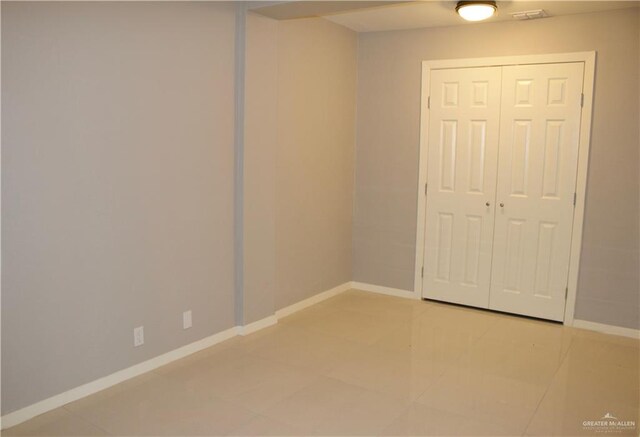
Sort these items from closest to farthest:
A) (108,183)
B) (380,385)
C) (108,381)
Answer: (108,183)
(108,381)
(380,385)

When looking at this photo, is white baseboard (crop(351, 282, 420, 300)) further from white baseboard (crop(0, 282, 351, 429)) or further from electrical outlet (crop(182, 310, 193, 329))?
electrical outlet (crop(182, 310, 193, 329))

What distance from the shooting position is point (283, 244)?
4.50 meters

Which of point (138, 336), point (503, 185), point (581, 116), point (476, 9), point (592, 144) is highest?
point (476, 9)

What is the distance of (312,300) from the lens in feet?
16.0

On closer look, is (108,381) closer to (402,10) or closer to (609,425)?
(609,425)

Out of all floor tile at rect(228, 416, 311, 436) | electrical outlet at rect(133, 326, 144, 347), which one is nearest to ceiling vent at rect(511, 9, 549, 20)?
floor tile at rect(228, 416, 311, 436)

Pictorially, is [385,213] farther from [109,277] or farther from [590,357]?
[109,277]

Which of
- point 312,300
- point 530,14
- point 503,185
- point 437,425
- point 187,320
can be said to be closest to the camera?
point 437,425

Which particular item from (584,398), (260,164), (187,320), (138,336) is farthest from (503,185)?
(138,336)

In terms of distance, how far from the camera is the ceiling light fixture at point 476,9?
381 cm

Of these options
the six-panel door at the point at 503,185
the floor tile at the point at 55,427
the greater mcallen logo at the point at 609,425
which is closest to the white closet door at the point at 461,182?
the six-panel door at the point at 503,185

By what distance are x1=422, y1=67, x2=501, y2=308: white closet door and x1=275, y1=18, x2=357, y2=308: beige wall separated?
0.80 m

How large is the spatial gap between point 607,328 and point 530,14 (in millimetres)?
2502

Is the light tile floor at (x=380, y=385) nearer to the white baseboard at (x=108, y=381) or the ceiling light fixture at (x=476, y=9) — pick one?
the white baseboard at (x=108, y=381)
